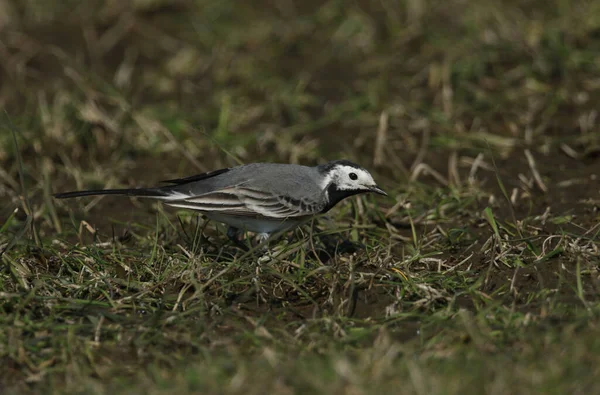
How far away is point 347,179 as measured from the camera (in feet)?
21.6

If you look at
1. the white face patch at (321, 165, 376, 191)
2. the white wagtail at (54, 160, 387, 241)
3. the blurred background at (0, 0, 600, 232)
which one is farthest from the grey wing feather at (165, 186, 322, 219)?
the blurred background at (0, 0, 600, 232)

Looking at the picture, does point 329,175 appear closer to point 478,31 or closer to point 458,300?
point 458,300

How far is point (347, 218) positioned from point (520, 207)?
1.34 metres

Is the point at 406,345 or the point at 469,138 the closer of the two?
the point at 406,345

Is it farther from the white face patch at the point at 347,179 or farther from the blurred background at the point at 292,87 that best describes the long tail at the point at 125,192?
the white face patch at the point at 347,179

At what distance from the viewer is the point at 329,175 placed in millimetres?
6598

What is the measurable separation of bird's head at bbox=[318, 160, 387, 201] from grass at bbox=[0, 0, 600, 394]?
34 centimetres

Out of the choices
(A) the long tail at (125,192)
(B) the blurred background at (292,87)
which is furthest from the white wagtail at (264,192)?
(B) the blurred background at (292,87)

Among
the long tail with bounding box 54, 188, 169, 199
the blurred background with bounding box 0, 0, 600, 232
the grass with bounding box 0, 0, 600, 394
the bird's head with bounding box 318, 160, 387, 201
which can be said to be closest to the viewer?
the grass with bounding box 0, 0, 600, 394

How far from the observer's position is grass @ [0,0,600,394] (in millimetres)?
4906

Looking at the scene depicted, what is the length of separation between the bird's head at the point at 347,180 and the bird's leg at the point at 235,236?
0.72 metres

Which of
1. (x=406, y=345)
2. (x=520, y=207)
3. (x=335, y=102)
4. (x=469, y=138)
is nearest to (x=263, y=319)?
(x=406, y=345)

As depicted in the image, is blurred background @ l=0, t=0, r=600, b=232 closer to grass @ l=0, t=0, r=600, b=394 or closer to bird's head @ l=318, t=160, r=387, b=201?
grass @ l=0, t=0, r=600, b=394

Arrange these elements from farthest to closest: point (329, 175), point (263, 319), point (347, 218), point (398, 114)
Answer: point (398, 114) < point (347, 218) < point (329, 175) < point (263, 319)
